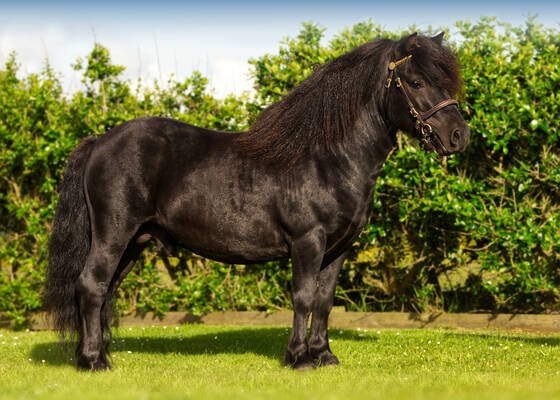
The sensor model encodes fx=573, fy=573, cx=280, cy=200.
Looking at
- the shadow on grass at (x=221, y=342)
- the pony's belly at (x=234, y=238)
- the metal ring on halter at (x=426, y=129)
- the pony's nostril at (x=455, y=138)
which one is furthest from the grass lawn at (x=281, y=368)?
the metal ring on halter at (x=426, y=129)

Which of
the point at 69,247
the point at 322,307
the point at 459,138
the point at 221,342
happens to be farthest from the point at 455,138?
the point at 221,342

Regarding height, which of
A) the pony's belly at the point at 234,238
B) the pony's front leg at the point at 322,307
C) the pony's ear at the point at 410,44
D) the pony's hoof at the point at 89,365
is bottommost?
the pony's hoof at the point at 89,365

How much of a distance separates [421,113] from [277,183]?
4.28 feet

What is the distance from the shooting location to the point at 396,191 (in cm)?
745

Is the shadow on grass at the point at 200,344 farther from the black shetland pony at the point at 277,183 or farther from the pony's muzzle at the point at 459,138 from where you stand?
the pony's muzzle at the point at 459,138

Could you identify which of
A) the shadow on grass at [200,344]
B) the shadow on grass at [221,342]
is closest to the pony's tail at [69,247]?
the shadow on grass at [200,344]

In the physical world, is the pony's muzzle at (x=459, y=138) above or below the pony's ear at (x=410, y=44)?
below

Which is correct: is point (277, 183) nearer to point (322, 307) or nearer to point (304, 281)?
point (304, 281)

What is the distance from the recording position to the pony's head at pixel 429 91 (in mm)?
4551

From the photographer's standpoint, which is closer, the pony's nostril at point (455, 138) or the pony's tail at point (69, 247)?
the pony's nostril at point (455, 138)

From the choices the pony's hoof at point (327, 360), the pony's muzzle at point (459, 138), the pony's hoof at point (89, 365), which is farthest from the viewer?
the pony's hoof at point (327, 360)

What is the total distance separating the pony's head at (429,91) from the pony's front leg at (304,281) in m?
1.19

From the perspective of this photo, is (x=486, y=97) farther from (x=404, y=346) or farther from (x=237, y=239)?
(x=237, y=239)

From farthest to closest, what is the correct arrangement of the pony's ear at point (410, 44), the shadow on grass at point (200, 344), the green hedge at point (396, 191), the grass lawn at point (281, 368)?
the green hedge at point (396, 191) → the shadow on grass at point (200, 344) → the pony's ear at point (410, 44) → the grass lawn at point (281, 368)
